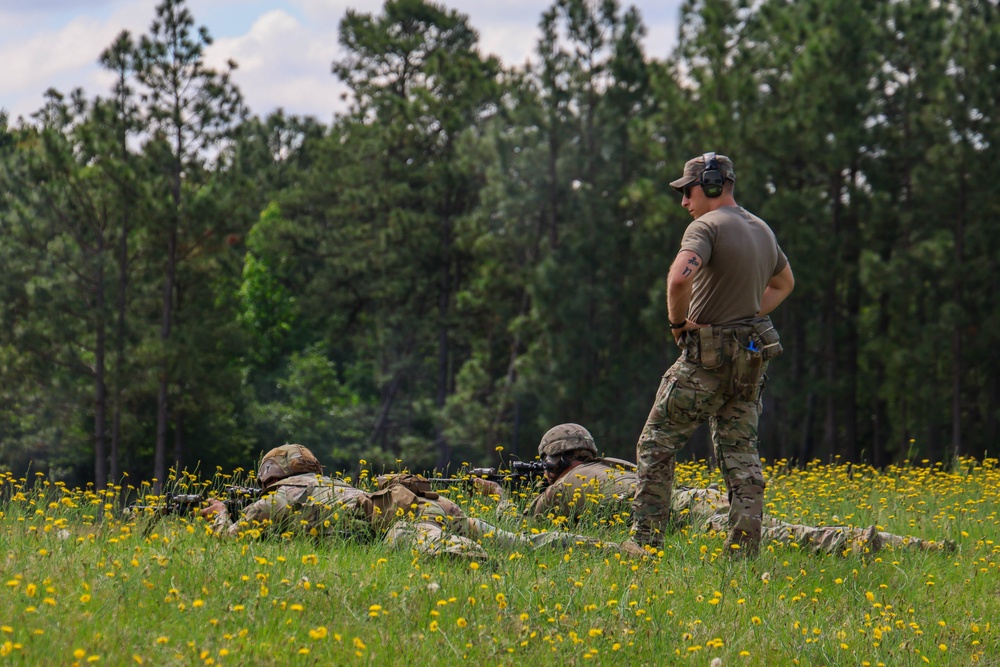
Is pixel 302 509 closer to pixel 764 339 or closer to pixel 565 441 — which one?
pixel 565 441

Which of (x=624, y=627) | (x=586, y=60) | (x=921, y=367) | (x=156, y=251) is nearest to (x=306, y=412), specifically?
(x=156, y=251)

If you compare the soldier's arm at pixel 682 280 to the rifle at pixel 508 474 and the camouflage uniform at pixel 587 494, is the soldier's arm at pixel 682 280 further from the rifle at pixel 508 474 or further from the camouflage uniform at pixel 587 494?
the rifle at pixel 508 474

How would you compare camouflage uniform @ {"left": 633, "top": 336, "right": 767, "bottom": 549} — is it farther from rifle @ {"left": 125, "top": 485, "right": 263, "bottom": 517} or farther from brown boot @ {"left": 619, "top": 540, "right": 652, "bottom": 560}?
rifle @ {"left": 125, "top": 485, "right": 263, "bottom": 517}

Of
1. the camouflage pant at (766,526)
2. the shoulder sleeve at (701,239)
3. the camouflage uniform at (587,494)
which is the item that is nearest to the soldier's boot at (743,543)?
the camouflage pant at (766,526)

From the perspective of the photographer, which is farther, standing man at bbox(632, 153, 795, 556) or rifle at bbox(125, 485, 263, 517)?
rifle at bbox(125, 485, 263, 517)

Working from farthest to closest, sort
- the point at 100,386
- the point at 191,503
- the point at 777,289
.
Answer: the point at 100,386 < the point at 191,503 < the point at 777,289

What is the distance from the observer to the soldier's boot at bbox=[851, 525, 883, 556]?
5.97 metres

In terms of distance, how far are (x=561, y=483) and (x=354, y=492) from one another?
141 centimetres

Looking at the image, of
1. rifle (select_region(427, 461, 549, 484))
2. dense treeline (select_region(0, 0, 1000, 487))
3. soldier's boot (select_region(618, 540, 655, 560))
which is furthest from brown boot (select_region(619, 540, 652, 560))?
dense treeline (select_region(0, 0, 1000, 487))

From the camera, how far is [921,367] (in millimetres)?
24969

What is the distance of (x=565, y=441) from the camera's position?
279 inches

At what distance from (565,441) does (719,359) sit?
1696 mm

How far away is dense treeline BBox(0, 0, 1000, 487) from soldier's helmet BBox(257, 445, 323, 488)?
1924cm

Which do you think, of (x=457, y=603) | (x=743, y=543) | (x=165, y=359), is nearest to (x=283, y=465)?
(x=457, y=603)
